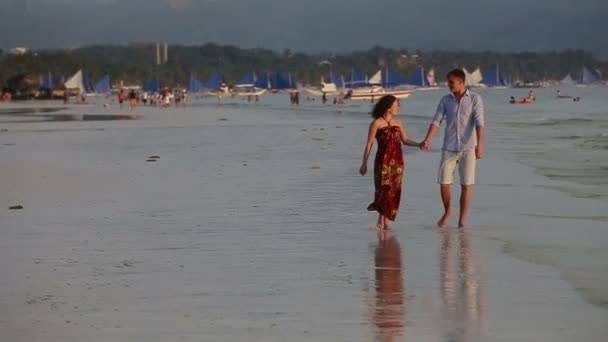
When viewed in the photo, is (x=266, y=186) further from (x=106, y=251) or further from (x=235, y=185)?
(x=106, y=251)

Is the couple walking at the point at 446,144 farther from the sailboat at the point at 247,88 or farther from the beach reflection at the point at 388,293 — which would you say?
the sailboat at the point at 247,88

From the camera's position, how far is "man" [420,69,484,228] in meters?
11.9

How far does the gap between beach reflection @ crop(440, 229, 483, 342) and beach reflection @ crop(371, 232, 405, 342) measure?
0.90 feet

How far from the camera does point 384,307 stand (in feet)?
25.1

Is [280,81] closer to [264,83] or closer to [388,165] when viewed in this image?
[264,83]

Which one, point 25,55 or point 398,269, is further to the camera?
point 25,55

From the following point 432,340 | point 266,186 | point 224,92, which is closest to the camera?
point 432,340

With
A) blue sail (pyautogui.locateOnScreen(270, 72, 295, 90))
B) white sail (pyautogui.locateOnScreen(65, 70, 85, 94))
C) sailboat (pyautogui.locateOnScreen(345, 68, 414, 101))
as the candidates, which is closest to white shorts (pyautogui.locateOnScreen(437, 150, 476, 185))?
sailboat (pyautogui.locateOnScreen(345, 68, 414, 101))

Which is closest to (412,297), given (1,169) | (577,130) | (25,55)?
(1,169)

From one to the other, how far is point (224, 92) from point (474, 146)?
162453 mm

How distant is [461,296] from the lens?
26.3 ft

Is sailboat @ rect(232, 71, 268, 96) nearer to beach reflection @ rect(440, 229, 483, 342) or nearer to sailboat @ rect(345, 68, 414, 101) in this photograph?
sailboat @ rect(345, 68, 414, 101)

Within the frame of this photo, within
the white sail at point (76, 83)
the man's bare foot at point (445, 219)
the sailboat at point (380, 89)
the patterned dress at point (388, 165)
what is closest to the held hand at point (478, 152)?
the man's bare foot at point (445, 219)

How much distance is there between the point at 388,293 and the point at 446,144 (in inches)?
159
